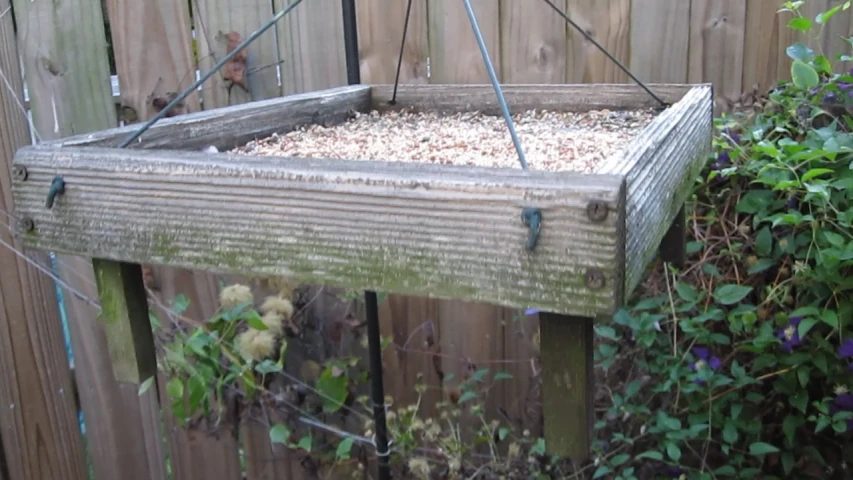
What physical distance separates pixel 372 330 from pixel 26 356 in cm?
109

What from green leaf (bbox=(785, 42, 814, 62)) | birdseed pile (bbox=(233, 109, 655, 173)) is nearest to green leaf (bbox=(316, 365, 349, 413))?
birdseed pile (bbox=(233, 109, 655, 173))

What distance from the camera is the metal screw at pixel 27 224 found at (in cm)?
85

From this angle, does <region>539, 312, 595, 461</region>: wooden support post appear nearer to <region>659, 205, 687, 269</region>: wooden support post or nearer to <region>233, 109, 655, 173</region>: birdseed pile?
<region>233, 109, 655, 173</region>: birdseed pile

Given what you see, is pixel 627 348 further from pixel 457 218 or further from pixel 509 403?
pixel 457 218

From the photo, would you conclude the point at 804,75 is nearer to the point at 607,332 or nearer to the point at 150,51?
the point at 607,332

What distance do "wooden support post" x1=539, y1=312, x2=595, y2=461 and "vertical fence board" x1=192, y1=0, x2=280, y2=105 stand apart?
1.29 m

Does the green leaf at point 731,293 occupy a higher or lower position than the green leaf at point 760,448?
higher

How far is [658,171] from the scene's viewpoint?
771 mm

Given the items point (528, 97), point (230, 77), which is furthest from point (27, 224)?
point (230, 77)

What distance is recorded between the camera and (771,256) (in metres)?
1.41

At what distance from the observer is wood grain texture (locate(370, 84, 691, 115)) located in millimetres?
1239

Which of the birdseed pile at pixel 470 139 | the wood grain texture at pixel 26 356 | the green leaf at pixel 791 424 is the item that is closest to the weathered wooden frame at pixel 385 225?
the birdseed pile at pixel 470 139

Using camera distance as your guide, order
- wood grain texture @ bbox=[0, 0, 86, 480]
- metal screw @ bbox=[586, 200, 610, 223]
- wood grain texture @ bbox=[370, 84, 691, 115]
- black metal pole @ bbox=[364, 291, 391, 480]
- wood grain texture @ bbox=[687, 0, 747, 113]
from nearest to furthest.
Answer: metal screw @ bbox=[586, 200, 610, 223] → wood grain texture @ bbox=[370, 84, 691, 115] → black metal pole @ bbox=[364, 291, 391, 480] → wood grain texture @ bbox=[687, 0, 747, 113] → wood grain texture @ bbox=[0, 0, 86, 480]

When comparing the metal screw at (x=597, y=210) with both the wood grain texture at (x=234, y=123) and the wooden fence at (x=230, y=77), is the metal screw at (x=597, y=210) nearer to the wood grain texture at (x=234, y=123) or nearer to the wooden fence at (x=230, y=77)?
the wood grain texture at (x=234, y=123)
